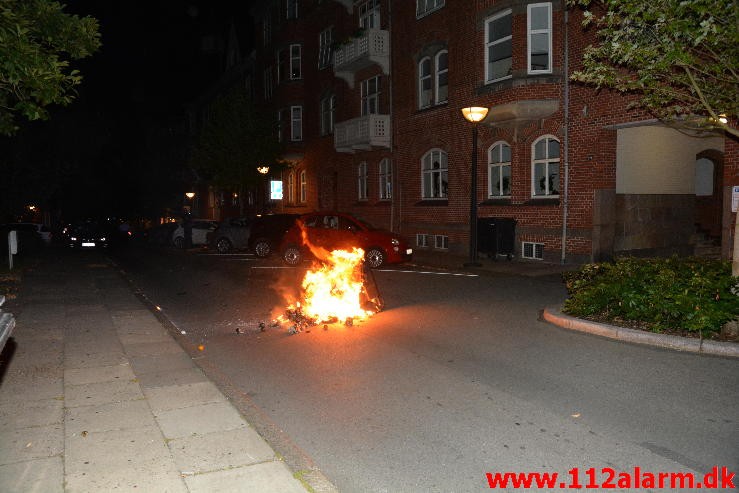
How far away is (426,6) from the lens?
2280 centimetres

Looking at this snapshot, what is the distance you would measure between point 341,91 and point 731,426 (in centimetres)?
2655

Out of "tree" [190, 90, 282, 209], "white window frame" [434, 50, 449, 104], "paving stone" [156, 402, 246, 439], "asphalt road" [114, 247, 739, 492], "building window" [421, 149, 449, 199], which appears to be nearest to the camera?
"asphalt road" [114, 247, 739, 492]

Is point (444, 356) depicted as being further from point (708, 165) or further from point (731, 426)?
point (708, 165)

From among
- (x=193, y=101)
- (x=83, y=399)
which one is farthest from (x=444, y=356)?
(x=193, y=101)

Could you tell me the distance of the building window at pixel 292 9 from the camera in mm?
33875

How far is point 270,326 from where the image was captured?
9.30 metres

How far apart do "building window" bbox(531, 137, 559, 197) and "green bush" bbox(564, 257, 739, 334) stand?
8667 millimetres

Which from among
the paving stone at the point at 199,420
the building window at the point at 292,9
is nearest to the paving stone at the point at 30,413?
the paving stone at the point at 199,420

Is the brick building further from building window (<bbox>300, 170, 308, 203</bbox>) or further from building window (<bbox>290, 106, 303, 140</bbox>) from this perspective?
building window (<bbox>290, 106, 303, 140</bbox>)

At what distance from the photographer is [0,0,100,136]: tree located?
7605 millimetres

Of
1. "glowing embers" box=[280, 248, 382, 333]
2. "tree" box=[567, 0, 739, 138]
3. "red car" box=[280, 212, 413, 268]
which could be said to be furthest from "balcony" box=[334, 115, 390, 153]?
"tree" box=[567, 0, 739, 138]

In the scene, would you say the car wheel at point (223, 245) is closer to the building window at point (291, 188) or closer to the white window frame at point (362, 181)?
the white window frame at point (362, 181)

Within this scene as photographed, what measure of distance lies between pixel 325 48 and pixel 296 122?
5189 millimetres

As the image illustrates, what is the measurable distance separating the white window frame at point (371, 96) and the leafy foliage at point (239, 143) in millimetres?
6727
